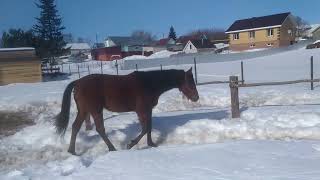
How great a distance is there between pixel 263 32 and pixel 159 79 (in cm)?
6263

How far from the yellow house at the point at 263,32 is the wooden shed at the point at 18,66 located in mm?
43845

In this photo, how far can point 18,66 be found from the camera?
3241cm

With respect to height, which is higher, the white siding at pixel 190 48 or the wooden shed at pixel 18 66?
the white siding at pixel 190 48

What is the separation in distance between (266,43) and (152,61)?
29.3 m

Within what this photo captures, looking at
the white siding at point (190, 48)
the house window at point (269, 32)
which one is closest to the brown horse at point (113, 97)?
the house window at point (269, 32)

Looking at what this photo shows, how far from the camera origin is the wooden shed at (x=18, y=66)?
3195cm

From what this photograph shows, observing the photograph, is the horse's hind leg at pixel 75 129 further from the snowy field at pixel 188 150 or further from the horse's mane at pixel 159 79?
the horse's mane at pixel 159 79

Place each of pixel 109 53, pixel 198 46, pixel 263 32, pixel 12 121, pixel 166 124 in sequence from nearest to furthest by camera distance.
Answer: pixel 166 124, pixel 12 121, pixel 263 32, pixel 198 46, pixel 109 53

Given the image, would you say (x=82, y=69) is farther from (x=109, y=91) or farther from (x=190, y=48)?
(x=109, y=91)

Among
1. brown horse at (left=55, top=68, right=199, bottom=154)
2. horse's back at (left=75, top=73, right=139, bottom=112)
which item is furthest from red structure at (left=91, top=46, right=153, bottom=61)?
horse's back at (left=75, top=73, right=139, bottom=112)

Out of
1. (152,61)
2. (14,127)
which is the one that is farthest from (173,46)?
(14,127)

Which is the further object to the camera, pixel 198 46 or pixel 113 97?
pixel 198 46

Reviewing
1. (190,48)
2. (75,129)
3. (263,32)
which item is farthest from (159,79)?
(190,48)

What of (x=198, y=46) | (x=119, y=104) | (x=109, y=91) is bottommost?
(x=119, y=104)
